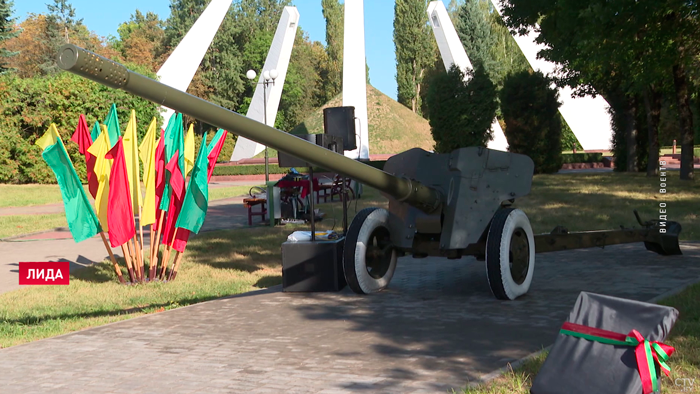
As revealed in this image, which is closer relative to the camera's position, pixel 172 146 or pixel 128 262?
pixel 172 146

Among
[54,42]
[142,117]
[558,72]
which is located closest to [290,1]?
[54,42]

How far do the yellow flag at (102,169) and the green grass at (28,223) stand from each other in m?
8.01

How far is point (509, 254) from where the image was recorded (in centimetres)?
760

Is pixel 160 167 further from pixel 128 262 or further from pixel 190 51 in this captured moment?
pixel 190 51

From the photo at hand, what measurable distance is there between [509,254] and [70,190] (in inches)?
203

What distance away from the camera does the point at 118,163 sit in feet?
28.0

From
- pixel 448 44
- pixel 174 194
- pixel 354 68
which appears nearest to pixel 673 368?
A: pixel 174 194

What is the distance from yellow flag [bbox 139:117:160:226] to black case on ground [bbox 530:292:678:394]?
19.9ft

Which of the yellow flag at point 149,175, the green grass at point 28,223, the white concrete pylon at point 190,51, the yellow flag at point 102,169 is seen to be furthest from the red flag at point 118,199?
the white concrete pylon at point 190,51

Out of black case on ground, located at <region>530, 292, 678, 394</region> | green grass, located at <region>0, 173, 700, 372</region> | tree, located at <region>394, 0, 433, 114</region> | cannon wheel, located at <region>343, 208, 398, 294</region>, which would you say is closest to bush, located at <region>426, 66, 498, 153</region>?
green grass, located at <region>0, 173, 700, 372</region>

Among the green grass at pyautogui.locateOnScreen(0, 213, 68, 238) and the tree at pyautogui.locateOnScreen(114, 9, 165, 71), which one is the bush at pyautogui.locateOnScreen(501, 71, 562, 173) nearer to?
the green grass at pyautogui.locateOnScreen(0, 213, 68, 238)

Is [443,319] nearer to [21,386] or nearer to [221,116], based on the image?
[221,116]

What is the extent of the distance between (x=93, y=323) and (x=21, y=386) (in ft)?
7.10

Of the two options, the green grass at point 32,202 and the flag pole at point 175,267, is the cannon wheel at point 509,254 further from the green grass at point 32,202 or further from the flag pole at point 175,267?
the green grass at point 32,202
